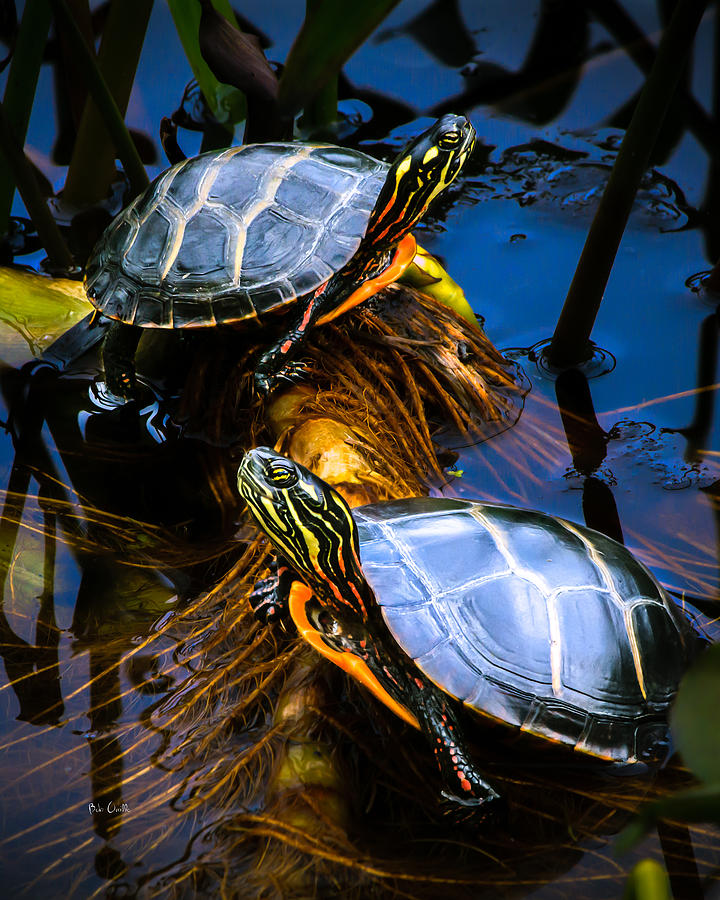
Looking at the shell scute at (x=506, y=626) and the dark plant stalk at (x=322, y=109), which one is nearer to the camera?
the shell scute at (x=506, y=626)

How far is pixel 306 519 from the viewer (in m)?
1.19

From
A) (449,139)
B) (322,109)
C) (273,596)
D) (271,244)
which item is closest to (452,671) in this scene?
(273,596)

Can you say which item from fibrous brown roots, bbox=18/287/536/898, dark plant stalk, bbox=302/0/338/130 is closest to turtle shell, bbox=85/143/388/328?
fibrous brown roots, bbox=18/287/536/898

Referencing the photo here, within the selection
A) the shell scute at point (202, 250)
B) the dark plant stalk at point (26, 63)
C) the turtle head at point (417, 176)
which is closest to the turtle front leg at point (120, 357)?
the shell scute at point (202, 250)

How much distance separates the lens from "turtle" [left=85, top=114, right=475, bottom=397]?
188 centimetres

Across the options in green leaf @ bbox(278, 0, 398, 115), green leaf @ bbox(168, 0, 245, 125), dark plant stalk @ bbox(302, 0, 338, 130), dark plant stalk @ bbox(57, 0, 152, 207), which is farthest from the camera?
dark plant stalk @ bbox(302, 0, 338, 130)

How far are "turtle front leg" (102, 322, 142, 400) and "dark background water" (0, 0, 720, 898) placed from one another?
168mm

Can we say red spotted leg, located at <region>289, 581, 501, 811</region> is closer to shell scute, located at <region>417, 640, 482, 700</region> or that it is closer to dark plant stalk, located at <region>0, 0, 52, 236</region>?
shell scute, located at <region>417, 640, 482, 700</region>

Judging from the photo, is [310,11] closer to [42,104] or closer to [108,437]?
[108,437]

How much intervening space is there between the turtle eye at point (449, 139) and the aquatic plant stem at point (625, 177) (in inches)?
16.3

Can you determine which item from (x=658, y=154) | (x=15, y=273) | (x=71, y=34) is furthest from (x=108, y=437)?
(x=658, y=154)

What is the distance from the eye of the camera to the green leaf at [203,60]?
2.03 metres

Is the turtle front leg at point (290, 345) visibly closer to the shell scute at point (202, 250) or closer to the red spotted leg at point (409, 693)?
the shell scute at point (202, 250)

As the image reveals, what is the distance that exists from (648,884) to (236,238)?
5.59 feet
